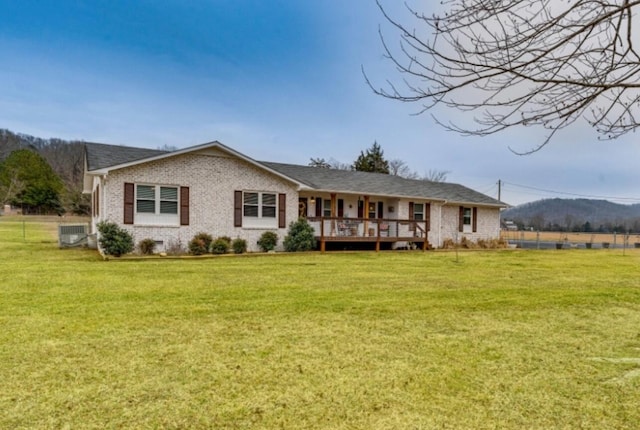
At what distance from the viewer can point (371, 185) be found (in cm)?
2073

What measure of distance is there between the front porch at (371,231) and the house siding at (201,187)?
180 centimetres

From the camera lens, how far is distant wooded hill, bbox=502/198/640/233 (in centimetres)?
6356

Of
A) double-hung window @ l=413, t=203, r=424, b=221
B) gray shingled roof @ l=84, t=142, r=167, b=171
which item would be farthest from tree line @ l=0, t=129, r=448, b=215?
gray shingled roof @ l=84, t=142, r=167, b=171

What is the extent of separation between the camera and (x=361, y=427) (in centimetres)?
270

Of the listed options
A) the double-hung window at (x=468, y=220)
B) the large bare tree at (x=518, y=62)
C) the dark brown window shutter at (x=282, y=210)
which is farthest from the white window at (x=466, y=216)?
the large bare tree at (x=518, y=62)

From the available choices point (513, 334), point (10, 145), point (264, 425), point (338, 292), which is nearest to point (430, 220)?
point (338, 292)

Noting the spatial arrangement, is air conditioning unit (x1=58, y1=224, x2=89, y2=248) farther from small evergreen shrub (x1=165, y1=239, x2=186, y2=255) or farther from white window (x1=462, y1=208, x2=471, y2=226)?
white window (x1=462, y1=208, x2=471, y2=226)

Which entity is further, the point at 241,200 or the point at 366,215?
the point at 366,215

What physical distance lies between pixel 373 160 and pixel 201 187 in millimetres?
24907

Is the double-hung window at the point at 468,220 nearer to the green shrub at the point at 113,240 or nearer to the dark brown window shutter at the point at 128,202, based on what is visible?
the dark brown window shutter at the point at 128,202

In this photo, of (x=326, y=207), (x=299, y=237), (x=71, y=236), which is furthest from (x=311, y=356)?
(x=71, y=236)

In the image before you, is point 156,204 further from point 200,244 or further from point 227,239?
point 227,239

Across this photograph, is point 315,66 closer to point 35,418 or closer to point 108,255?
point 108,255

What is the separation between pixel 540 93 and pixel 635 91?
42.6 inches
